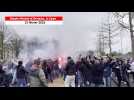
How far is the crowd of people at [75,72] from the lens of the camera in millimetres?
20062

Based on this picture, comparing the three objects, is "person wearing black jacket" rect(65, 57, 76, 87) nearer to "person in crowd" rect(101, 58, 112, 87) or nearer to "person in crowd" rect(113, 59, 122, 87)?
"person in crowd" rect(101, 58, 112, 87)

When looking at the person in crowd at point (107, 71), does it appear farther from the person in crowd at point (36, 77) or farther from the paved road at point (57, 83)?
the person in crowd at point (36, 77)

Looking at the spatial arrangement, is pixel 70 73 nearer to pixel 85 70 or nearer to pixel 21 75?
pixel 85 70

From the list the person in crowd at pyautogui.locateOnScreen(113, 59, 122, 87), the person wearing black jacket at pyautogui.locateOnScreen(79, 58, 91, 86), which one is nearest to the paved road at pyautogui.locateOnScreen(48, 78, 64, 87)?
the person wearing black jacket at pyautogui.locateOnScreen(79, 58, 91, 86)

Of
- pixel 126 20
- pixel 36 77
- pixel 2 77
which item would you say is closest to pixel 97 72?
pixel 126 20

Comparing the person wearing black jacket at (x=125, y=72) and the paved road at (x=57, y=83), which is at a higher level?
the person wearing black jacket at (x=125, y=72)

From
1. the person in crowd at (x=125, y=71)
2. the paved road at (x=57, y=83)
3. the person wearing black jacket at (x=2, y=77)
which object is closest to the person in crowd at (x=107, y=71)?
the person in crowd at (x=125, y=71)

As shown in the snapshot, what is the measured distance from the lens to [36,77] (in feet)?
65.0

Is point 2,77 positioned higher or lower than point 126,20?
lower

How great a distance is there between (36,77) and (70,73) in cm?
93

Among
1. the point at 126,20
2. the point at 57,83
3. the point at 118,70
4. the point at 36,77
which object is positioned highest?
the point at 126,20
